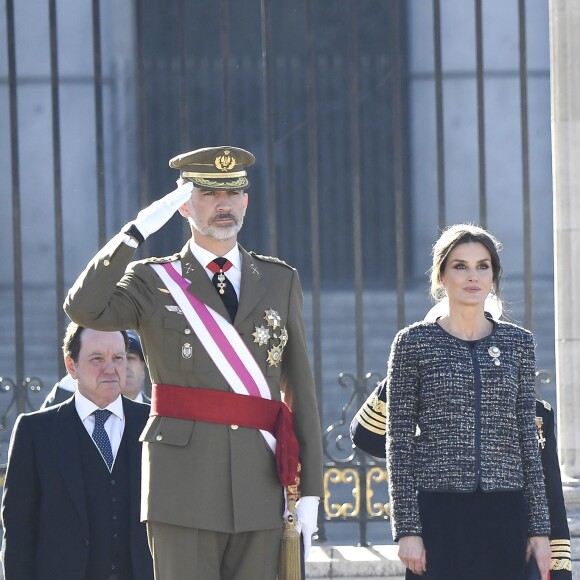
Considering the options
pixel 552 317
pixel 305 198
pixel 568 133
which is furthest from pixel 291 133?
pixel 568 133

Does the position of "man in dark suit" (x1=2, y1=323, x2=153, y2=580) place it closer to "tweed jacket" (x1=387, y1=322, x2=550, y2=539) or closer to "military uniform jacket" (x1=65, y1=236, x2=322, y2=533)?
"military uniform jacket" (x1=65, y1=236, x2=322, y2=533)

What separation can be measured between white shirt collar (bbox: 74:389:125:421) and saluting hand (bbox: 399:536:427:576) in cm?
83

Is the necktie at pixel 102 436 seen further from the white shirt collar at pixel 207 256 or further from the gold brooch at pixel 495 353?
the gold brooch at pixel 495 353

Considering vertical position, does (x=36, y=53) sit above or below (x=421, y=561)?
above

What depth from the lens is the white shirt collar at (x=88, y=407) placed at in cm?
418

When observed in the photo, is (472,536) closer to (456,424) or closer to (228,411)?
(456,424)

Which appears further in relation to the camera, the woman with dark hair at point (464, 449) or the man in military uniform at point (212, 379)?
the woman with dark hair at point (464, 449)

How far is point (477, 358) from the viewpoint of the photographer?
399 centimetres

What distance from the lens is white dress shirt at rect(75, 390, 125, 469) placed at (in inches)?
164

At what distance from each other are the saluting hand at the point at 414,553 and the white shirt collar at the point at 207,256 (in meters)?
0.78

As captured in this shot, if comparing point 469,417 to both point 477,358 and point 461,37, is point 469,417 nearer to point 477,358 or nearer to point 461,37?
point 477,358

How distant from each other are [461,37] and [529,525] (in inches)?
253

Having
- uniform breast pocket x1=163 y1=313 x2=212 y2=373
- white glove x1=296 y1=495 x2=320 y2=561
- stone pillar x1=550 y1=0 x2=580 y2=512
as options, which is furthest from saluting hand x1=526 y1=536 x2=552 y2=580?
stone pillar x1=550 y1=0 x2=580 y2=512

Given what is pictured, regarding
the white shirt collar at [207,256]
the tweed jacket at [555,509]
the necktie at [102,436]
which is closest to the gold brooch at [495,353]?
the tweed jacket at [555,509]
